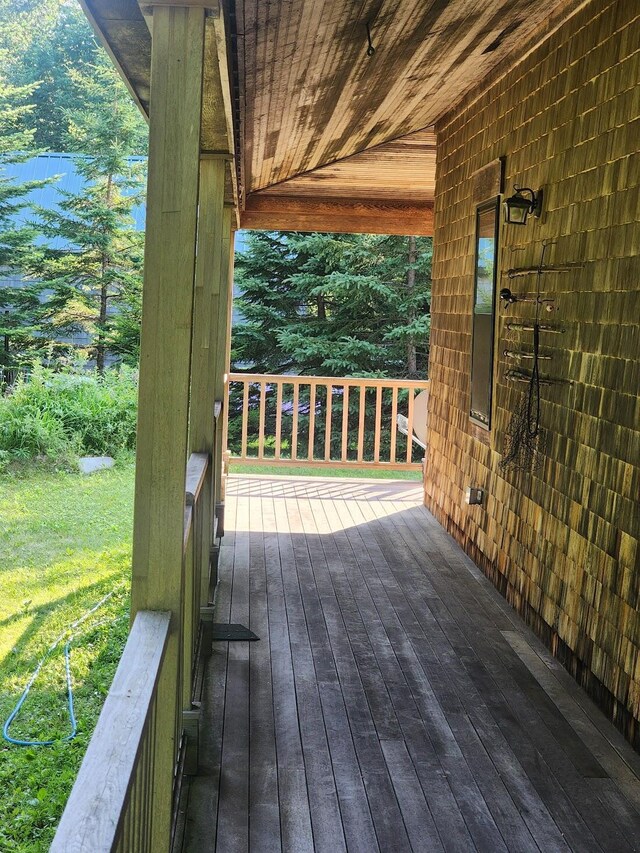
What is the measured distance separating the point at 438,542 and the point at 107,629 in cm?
272

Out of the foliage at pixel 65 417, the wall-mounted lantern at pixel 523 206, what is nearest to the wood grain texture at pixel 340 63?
the wall-mounted lantern at pixel 523 206

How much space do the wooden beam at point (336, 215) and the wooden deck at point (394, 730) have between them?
14.6ft

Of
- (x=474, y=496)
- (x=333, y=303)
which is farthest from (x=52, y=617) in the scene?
(x=333, y=303)

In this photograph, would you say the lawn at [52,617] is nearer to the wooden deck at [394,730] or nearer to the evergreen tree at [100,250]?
the wooden deck at [394,730]

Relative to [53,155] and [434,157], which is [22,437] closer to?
[434,157]

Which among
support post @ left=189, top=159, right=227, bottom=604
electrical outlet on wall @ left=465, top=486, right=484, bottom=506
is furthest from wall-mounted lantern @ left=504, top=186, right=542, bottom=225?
electrical outlet on wall @ left=465, top=486, right=484, bottom=506

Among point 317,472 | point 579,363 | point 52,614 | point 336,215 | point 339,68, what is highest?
point 339,68

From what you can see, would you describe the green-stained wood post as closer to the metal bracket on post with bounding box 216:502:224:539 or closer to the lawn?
the lawn

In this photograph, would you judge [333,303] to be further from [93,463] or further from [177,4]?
[177,4]

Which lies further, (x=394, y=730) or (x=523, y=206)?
(x=523, y=206)

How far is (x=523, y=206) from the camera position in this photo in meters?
5.43

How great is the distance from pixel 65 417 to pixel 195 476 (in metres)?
8.15

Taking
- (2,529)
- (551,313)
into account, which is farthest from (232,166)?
(2,529)

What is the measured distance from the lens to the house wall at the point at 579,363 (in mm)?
4027
